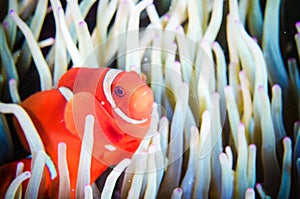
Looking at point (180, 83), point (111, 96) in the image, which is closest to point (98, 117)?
point (111, 96)

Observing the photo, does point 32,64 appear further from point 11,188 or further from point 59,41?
point 11,188

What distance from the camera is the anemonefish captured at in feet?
2.06

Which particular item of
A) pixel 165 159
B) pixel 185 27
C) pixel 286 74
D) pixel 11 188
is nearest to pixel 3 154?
pixel 11 188

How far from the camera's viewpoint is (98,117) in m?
0.64

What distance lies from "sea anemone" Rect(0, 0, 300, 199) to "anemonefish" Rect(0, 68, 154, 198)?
14mm

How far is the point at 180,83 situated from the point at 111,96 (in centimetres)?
11

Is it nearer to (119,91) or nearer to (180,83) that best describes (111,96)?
(119,91)

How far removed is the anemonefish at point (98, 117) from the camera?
628 millimetres

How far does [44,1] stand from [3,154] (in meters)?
0.26

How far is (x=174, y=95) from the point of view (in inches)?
27.2

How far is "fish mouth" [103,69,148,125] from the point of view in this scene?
633 millimetres

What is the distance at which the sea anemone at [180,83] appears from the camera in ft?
2.06

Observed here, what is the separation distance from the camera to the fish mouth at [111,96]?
633mm

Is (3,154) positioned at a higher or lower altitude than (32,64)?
lower
